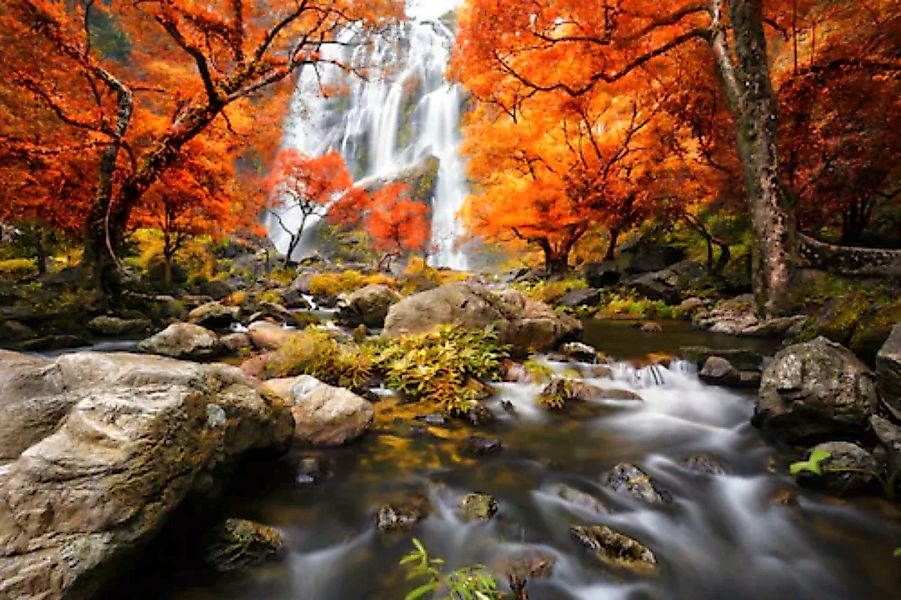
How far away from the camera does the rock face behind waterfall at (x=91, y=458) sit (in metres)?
1.85

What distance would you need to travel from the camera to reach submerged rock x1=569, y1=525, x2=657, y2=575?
2.78m

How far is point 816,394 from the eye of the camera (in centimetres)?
400

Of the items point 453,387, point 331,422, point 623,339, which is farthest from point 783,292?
point 331,422

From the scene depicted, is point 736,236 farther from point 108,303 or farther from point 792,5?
point 108,303

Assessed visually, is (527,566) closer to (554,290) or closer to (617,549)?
(617,549)

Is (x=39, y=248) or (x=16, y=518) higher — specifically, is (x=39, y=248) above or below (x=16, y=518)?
above

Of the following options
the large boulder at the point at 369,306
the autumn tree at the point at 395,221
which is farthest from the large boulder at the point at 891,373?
the autumn tree at the point at 395,221

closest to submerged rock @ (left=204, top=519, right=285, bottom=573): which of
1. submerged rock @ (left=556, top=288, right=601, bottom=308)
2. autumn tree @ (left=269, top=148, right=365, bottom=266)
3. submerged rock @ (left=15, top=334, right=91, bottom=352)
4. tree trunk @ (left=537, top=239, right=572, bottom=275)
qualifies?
submerged rock @ (left=15, top=334, right=91, bottom=352)

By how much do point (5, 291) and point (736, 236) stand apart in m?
19.5

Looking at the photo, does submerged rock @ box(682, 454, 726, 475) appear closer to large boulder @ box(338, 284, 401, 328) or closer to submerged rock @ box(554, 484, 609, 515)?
submerged rock @ box(554, 484, 609, 515)

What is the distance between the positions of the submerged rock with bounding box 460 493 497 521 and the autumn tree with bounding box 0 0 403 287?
1047 cm

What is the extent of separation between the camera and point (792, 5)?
996 cm

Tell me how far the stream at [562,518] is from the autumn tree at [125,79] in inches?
361

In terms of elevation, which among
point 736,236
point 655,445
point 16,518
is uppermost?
point 736,236
